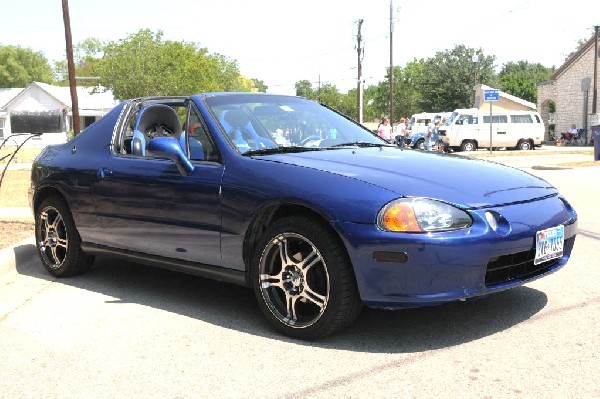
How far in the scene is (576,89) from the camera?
44188 millimetres

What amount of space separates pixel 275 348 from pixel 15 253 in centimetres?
374

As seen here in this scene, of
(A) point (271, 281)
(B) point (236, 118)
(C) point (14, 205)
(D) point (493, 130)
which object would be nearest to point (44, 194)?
(B) point (236, 118)

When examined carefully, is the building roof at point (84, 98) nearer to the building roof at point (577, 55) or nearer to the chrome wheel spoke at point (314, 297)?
the building roof at point (577, 55)

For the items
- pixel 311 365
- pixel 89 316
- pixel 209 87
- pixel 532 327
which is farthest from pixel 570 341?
pixel 209 87

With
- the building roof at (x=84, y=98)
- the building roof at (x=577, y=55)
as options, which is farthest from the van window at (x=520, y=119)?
the building roof at (x=84, y=98)

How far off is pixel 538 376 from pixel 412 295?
29.2 inches

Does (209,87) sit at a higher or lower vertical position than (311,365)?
higher

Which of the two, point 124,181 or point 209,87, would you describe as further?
point 209,87

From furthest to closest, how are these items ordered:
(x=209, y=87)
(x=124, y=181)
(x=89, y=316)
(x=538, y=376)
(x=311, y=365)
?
1. (x=209, y=87)
2. (x=124, y=181)
3. (x=89, y=316)
4. (x=311, y=365)
5. (x=538, y=376)

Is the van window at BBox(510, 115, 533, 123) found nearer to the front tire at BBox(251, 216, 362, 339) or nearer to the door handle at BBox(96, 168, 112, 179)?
the door handle at BBox(96, 168, 112, 179)

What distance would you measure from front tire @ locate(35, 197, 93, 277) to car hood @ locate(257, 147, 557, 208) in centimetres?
225

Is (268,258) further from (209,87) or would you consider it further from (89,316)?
(209,87)

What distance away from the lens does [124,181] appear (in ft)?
16.4

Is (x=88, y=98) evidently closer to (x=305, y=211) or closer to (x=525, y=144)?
(x=525, y=144)
